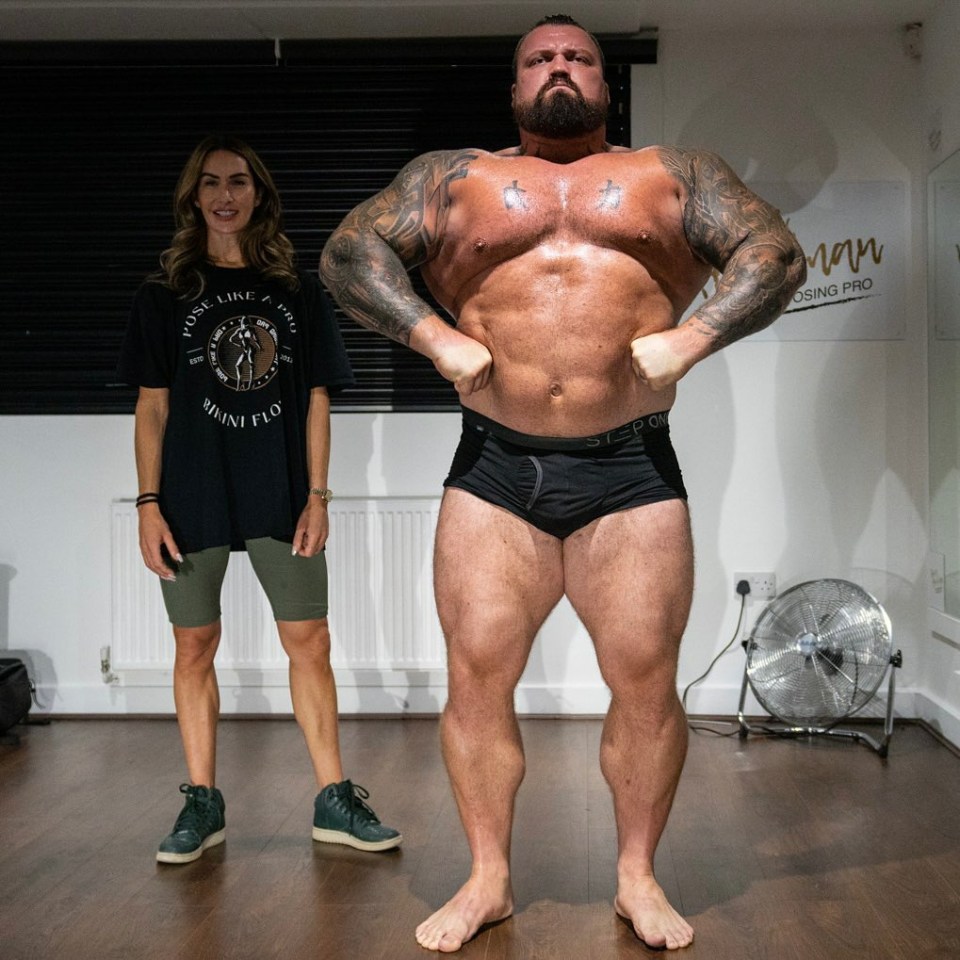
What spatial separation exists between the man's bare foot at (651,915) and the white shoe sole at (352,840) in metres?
0.65

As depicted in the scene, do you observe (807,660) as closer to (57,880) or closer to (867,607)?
(867,607)

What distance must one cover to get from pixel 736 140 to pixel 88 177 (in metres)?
2.36

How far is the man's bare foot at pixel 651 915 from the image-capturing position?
91.9 inches

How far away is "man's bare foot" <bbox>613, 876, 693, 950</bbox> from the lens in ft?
7.66

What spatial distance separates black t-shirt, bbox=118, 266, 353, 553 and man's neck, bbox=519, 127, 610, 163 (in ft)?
2.87

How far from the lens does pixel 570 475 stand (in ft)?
7.88

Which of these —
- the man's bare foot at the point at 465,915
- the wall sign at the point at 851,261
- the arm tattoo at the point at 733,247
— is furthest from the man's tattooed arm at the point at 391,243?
the wall sign at the point at 851,261

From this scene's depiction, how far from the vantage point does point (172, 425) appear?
10.1 feet

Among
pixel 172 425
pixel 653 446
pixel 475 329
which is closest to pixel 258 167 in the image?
pixel 172 425

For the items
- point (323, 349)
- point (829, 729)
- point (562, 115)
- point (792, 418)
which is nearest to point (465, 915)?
point (323, 349)

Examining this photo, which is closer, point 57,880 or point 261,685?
point 57,880

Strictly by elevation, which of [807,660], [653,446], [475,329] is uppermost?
[475,329]

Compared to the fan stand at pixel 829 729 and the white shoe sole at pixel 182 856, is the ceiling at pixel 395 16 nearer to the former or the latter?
the fan stand at pixel 829 729

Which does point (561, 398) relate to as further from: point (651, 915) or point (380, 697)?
point (380, 697)
